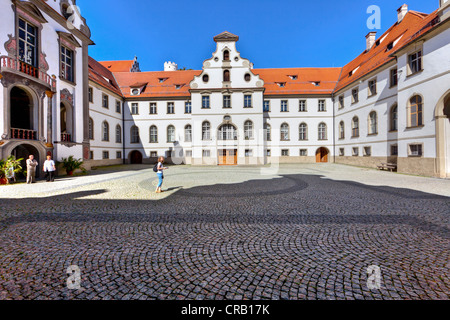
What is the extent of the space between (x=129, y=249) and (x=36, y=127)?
1507 cm

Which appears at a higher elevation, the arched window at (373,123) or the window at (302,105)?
the window at (302,105)

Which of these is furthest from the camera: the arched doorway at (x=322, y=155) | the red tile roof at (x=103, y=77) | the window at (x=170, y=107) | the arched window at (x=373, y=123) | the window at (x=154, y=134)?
the window at (x=154, y=134)

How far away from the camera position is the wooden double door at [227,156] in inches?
1052

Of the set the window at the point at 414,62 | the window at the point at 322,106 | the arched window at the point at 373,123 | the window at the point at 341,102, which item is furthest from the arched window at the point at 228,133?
the window at the point at 414,62

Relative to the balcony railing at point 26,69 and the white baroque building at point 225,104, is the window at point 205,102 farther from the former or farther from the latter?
the balcony railing at point 26,69

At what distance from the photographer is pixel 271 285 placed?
2.68m

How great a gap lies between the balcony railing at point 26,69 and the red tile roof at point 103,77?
9.76 meters

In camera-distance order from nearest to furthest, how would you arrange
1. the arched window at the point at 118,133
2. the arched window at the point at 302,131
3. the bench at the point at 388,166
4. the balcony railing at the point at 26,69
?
the balcony railing at the point at 26,69 → the bench at the point at 388,166 → the arched window at the point at 118,133 → the arched window at the point at 302,131

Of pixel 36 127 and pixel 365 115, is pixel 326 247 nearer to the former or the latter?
pixel 36 127

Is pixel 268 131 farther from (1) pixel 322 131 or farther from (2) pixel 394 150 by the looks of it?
(2) pixel 394 150

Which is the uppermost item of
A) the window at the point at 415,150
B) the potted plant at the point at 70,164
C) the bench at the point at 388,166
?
the window at the point at 415,150

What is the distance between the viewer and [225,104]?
1043 inches

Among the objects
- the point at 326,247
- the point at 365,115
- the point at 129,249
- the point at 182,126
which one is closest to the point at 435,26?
the point at 365,115

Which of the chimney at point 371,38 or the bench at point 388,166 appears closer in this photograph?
the bench at point 388,166
